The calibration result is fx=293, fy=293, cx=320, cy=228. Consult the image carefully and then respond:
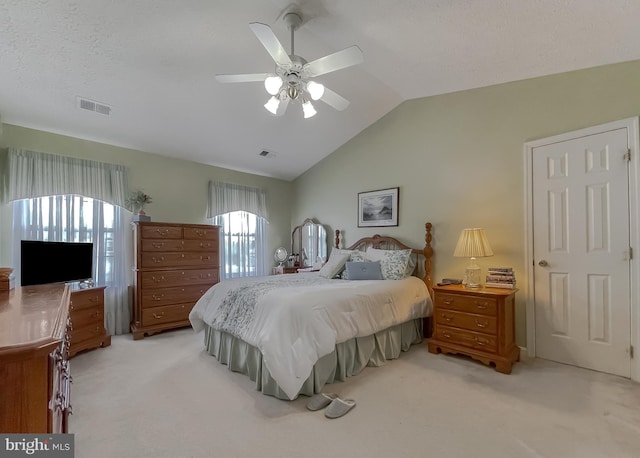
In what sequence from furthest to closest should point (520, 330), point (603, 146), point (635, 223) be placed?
point (520, 330) → point (603, 146) → point (635, 223)

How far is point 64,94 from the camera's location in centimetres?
296

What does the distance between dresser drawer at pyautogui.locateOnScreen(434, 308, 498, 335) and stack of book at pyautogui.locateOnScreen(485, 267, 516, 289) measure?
0.41 m

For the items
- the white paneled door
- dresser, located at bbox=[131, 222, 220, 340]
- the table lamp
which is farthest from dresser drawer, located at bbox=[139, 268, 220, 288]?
the white paneled door

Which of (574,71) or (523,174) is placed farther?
(523,174)

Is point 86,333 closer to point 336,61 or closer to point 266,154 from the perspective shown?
point 266,154

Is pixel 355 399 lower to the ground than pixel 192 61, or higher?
lower

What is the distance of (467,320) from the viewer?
9.82 feet

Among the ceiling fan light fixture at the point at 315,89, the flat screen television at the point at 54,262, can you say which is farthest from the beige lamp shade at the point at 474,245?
the flat screen television at the point at 54,262

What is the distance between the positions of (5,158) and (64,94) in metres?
1.16

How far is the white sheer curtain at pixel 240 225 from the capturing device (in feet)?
16.4

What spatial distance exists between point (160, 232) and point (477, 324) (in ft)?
13.1

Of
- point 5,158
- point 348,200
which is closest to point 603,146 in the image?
point 348,200

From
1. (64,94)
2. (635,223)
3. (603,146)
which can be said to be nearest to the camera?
(635,223)

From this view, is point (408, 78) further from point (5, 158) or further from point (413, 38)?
point (5, 158)
